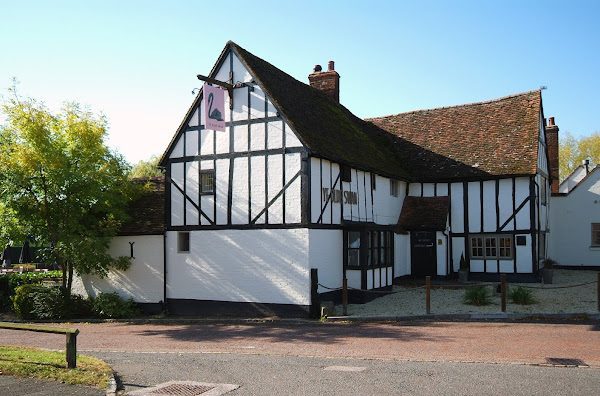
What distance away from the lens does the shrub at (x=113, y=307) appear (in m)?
20.8

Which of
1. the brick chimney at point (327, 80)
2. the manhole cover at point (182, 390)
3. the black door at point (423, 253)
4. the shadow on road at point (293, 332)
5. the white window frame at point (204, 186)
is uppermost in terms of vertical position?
the brick chimney at point (327, 80)

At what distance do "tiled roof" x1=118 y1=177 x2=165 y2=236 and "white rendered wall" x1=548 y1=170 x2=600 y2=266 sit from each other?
2008 centimetres

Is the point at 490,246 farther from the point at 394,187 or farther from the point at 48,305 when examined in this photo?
the point at 48,305

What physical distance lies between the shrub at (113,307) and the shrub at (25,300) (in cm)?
220

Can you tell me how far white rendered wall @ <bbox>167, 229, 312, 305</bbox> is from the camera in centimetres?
1838

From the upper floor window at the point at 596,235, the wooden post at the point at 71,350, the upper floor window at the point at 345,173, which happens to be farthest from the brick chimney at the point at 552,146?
the wooden post at the point at 71,350

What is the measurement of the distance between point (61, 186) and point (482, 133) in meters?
18.6

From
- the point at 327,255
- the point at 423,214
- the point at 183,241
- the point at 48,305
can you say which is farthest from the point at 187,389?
the point at 423,214

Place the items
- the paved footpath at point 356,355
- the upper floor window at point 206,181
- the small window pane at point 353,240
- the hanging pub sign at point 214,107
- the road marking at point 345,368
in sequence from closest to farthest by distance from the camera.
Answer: the paved footpath at point 356,355 < the road marking at point 345,368 < the hanging pub sign at point 214,107 < the upper floor window at point 206,181 < the small window pane at point 353,240

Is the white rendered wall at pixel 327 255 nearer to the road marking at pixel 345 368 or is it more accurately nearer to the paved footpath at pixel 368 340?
the paved footpath at pixel 368 340

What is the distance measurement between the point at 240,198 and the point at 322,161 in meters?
3.05

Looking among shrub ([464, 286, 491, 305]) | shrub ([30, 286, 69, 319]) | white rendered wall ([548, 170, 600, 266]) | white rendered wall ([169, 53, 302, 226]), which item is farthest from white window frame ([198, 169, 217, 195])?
white rendered wall ([548, 170, 600, 266])

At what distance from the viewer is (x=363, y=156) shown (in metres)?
22.6

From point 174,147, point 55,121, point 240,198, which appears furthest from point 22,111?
point 240,198
